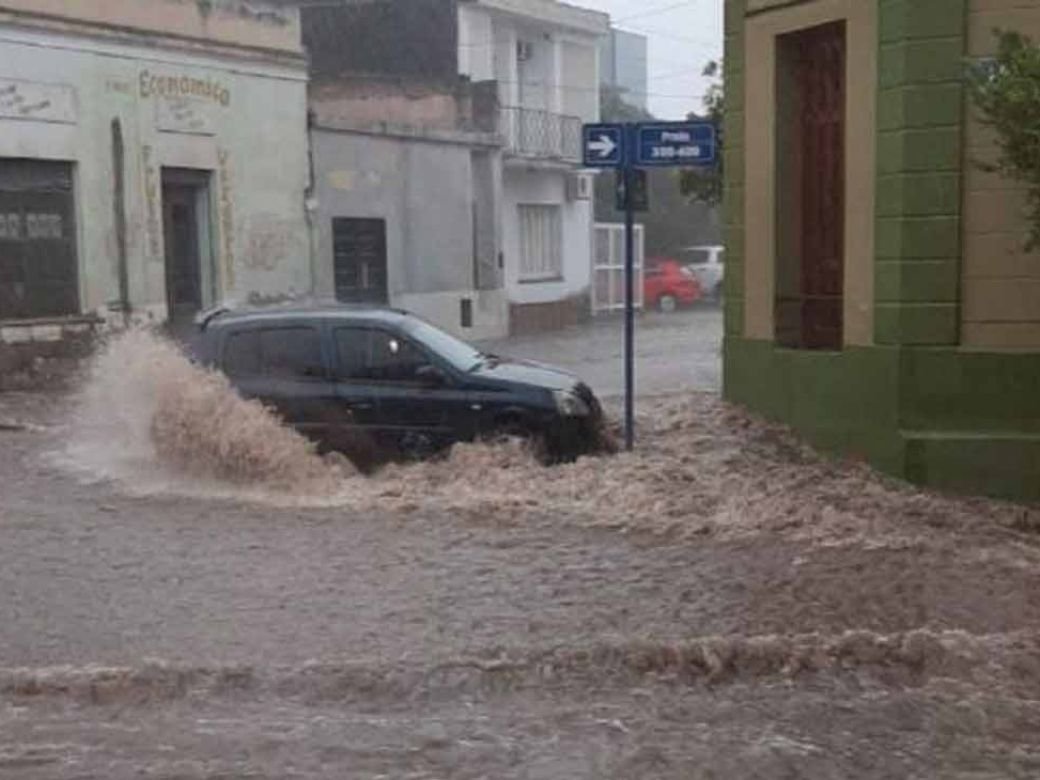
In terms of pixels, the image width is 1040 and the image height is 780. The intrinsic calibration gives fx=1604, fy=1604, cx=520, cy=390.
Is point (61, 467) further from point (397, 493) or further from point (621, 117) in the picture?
point (621, 117)

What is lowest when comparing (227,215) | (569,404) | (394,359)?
(569,404)

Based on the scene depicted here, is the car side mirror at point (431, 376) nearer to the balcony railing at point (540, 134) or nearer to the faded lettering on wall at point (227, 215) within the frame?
the faded lettering on wall at point (227, 215)

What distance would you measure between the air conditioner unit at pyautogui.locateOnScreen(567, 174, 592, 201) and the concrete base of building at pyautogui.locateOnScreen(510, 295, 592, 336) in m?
2.31

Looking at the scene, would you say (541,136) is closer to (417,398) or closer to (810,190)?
(810,190)

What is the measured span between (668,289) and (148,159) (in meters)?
22.7

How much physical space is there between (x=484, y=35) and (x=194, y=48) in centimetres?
1168

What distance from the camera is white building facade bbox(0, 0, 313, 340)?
826 inches

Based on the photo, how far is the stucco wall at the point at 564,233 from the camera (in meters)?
33.9

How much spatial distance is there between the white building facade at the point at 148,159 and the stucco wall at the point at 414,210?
1.05 m

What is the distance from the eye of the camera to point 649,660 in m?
7.37

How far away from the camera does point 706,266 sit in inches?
1864

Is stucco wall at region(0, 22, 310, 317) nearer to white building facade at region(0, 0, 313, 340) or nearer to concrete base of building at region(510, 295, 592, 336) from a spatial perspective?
white building facade at region(0, 0, 313, 340)

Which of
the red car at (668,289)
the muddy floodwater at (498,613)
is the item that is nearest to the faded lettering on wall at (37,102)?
the muddy floodwater at (498,613)

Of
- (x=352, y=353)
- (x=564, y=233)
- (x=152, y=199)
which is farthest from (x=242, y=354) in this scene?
(x=564, y=233)
